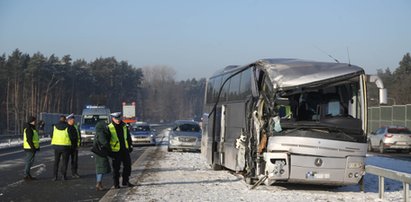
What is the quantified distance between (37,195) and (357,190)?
7501mm

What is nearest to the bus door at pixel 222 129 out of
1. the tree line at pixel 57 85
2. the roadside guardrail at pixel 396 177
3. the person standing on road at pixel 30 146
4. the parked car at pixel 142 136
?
the roadside guardrail at pixel 396 177

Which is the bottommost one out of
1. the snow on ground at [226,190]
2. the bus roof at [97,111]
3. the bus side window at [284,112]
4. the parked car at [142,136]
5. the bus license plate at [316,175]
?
the parked car at [142,136]

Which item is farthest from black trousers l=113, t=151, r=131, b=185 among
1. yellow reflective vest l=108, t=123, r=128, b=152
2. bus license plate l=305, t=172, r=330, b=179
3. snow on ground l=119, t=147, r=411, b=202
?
bus license plate l=305, t=172, r=330, b=179

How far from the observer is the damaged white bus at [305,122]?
1286cm

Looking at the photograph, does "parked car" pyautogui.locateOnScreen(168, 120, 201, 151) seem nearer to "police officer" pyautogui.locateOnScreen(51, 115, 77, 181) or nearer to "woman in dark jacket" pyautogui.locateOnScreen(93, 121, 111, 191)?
"police officer" pyautogui.locateOnScreen(51, 115, 77, 181)

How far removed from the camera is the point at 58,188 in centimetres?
1424

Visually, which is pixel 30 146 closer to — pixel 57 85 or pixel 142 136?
pixel 142 136

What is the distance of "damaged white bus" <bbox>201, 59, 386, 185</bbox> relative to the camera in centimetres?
1286

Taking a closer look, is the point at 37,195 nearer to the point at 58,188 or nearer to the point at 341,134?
the point at 58,188

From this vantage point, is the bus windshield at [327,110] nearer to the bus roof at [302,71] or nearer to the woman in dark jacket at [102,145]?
the bus roof at [302,71]

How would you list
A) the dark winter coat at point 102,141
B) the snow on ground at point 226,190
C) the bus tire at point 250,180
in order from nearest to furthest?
the snow on ground at point 226,190
the dark winter coat at point 102,141
the bus tire at point 250,180

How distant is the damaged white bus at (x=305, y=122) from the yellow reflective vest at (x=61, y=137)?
17.1ft

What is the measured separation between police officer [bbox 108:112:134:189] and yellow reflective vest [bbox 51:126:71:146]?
306 cm

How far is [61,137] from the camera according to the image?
1652cm
